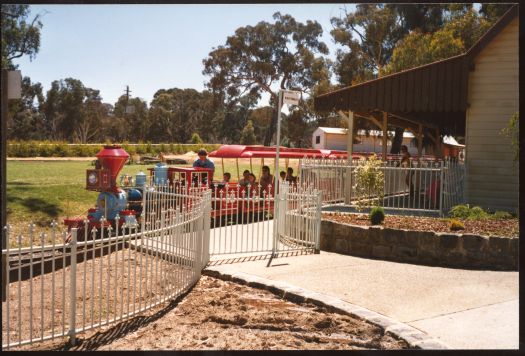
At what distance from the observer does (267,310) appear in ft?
20.8

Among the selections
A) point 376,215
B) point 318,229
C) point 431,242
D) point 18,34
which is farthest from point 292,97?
point 18,34

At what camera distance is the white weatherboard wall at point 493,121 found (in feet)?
44.5

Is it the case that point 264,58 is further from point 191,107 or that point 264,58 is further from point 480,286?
point 480,286

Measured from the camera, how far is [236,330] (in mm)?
5691

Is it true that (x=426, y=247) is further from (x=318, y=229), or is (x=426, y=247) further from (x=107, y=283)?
(x=107, y=283)

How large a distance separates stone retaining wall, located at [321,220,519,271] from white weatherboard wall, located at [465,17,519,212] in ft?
17.7

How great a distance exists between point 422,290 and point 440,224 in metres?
3.31

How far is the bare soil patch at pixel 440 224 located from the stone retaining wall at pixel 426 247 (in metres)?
0.40

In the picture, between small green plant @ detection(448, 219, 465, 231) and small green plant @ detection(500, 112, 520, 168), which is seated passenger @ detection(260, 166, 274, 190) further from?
small green plant @ detection(448, 219, 465, 231)

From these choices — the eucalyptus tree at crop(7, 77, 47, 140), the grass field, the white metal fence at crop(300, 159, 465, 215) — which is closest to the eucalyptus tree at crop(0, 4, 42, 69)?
the grass field

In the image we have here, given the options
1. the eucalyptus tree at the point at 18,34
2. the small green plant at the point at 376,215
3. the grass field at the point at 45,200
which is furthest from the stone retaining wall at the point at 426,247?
the eucalyptus tree at the point at 18,34

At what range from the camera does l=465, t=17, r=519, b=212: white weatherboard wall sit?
1357cm

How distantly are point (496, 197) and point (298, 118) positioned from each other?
120 ft
